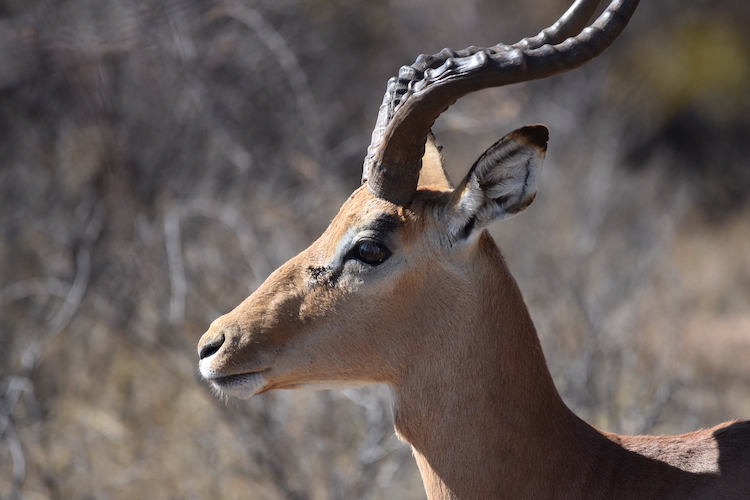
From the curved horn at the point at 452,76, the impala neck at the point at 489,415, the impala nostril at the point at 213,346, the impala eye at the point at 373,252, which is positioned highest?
the curved horn at the point at 452,76

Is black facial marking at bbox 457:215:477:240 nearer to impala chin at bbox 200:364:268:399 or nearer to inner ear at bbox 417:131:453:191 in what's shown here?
inner ear at bbox 417:131:453:191

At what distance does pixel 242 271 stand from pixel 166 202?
144 centimetres

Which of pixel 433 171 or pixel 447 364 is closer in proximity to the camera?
pixel 447 364

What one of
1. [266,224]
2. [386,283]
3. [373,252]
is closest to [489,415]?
[386,283]

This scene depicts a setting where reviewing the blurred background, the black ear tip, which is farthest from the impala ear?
the blurred background

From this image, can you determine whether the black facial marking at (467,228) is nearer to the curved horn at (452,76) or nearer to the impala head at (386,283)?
the impala head at (386,283)

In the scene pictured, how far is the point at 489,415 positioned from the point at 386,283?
0.70m

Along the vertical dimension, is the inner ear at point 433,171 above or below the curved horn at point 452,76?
below

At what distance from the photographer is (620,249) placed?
10117 mm

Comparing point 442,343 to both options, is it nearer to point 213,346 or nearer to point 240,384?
point 240,384

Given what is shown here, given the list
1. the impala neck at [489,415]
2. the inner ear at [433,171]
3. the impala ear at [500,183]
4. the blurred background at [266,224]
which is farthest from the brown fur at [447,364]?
the blurred background at [266,224]

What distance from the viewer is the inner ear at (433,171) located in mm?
3699

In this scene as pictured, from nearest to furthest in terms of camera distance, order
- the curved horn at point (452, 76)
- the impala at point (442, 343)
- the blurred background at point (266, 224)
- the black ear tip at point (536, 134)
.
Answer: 1. the curved horn at point (452, 76)
2. the black ear tip at point (536, 134)
3. the impala at point (442, 343)
4. the blurred background at point (266, 224)

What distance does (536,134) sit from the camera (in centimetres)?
288
